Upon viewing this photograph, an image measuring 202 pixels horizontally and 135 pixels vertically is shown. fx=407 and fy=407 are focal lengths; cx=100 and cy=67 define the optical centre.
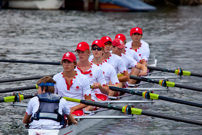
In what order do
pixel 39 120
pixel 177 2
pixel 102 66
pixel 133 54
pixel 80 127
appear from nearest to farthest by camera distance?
pixel 39 120 < pixel 80 127 < pixel 102 66 < pixel 133 54 < pixel 177 2

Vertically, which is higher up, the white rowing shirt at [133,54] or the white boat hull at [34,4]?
the white boat hull at [34,4]

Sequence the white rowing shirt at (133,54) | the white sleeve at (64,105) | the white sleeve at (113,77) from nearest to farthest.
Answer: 1. the white sleeve at (64,105)
2. the white sleeve at (113,77)
3. the white rowing shirt at (133,54)

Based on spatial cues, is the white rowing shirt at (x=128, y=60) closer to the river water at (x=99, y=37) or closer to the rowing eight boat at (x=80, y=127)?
the river water at (x=99, y=37)

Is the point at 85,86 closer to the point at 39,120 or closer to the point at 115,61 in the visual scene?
the point at 39,120

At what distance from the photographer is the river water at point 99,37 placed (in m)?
10.9

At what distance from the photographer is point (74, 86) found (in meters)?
9.12

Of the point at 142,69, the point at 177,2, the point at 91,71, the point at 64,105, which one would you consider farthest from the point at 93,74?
the point at 177,2

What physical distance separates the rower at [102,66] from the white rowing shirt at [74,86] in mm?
1412

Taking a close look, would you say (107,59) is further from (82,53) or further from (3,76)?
(3,76)

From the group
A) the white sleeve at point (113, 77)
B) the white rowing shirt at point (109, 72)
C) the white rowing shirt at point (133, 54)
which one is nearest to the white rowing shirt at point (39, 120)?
the white rowing shirt at point (109, 72)

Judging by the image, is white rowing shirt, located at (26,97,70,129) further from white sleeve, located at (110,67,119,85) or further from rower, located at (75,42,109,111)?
white sleeve, located at (110,67,119,85)

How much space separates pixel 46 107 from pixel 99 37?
22388mm

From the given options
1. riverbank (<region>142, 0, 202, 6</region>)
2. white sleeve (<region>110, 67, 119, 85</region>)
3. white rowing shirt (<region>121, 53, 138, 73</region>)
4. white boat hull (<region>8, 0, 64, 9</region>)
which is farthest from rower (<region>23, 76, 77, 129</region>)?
riverbank (<region>142, 0, 202, 6</region>)

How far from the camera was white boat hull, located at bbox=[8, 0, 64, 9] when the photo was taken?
52031 millimetres
